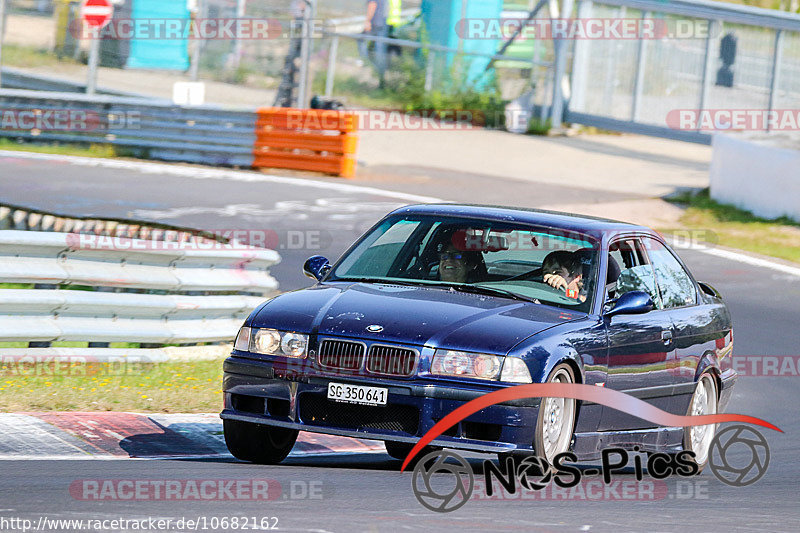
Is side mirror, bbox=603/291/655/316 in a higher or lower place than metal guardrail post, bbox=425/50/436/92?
lower

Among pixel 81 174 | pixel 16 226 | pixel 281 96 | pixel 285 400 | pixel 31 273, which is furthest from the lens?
pixel 281 96

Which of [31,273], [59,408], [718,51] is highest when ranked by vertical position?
[718,51]

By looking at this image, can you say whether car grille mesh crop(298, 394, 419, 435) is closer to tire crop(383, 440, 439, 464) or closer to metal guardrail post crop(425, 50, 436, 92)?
tire crop(383, 440, 439, 464)

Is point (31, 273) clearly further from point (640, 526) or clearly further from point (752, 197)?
point (752, 197)

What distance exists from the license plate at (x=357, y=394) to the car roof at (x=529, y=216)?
1.76 metres

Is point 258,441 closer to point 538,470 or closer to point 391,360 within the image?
point 391,360

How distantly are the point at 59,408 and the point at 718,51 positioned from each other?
25.3 meters

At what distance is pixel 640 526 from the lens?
21.4 ft

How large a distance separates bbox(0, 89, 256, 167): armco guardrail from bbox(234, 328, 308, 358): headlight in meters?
18.4

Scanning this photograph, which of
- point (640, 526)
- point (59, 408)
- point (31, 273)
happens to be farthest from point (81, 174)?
point (640, 526)

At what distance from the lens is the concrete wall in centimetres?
2345

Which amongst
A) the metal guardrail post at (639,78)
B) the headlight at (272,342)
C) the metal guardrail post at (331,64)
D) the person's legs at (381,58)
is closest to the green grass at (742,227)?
the metal guardrail post at (639,78)
